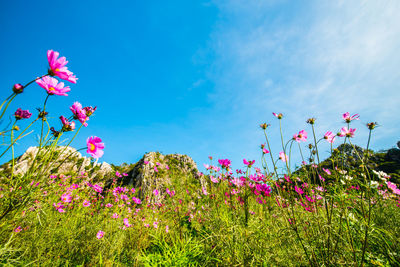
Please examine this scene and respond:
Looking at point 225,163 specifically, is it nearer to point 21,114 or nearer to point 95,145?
point 95,145

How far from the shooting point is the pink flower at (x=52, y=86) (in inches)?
44.0

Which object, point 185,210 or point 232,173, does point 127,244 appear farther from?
point 232,173

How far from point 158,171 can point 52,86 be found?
6.57 meters

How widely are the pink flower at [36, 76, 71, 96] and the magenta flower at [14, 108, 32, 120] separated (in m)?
0.38

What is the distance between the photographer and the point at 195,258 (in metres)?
1.79

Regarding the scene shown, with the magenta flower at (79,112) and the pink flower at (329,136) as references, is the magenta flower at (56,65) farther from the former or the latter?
the pink flower at (329,136)

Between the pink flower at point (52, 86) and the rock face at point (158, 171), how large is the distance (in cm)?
460

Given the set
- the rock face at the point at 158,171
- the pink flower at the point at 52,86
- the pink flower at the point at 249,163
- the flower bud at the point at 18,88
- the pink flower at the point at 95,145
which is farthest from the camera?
the rock face at the point at 158,171

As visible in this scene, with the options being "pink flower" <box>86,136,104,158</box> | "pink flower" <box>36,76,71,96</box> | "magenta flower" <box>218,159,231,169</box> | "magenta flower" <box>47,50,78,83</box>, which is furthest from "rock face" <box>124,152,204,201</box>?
"magenta flower" <box>47,50,78,83</box>

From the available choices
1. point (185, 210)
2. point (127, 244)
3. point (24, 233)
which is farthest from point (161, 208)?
point (24, 233)

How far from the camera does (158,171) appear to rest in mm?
7336

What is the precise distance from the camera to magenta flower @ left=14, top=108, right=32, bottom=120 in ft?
4.25

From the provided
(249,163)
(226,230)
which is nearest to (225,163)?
(249,163)

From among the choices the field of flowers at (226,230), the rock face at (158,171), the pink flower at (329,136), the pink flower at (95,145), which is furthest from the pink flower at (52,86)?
the rock face at (158,171)
